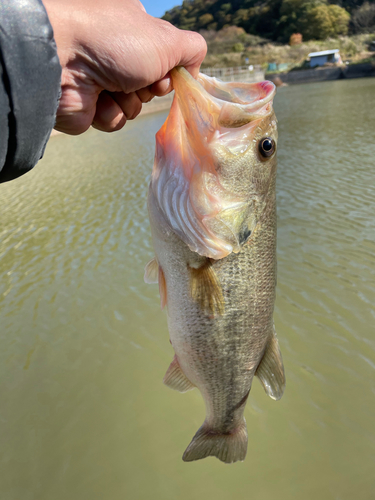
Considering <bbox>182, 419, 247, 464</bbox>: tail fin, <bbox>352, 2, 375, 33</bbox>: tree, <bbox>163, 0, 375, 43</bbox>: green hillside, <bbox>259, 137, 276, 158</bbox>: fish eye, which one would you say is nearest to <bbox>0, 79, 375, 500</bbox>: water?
<bbox>182, 419, 247, 464</bbox>: tail fin

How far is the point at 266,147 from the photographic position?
A: 5.63 ft

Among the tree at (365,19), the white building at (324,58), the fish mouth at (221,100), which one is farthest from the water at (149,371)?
the tree at (365,19)

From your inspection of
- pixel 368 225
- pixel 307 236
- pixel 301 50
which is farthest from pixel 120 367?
pixel 301 50

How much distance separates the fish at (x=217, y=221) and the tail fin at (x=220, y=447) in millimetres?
390

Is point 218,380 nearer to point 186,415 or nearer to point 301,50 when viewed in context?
point 186,415

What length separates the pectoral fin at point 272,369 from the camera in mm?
2031

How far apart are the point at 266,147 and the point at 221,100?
0.30 metres

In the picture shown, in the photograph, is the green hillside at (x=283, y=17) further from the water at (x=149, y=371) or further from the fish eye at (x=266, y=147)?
the fish eye at (x=266, y=147)

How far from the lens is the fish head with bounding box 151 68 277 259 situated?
1.66 metres

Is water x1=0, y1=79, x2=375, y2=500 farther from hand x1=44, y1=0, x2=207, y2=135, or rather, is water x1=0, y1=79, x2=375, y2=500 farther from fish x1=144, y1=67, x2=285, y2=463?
hand x1=44, y1=0, x2=207, y2=135

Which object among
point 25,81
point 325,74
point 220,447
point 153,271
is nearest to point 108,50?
point 25,81

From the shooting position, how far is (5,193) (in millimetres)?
9977

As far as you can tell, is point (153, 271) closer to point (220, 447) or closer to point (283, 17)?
point (220, 447)

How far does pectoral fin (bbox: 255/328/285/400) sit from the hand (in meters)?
1.53
